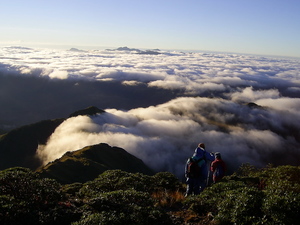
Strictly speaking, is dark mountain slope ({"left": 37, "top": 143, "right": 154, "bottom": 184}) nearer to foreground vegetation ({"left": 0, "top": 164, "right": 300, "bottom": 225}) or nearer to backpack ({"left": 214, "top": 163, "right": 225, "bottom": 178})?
backpack ({"left": 214, "top": 163, "right": 225, "bottom": 178})

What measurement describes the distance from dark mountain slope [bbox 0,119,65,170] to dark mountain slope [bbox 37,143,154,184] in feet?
174

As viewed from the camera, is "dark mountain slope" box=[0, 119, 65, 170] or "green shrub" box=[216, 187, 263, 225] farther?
"dark mountain slope" box=[0, 119, 65, 170]

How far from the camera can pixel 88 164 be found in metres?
85.0

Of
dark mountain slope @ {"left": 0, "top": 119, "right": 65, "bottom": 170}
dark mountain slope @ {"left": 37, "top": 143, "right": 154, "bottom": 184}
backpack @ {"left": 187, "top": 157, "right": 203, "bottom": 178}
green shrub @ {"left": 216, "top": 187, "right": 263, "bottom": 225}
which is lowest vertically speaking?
dark mountain slope @ {"left": 0, "top": 119, "right": 65, "bottom": 170}

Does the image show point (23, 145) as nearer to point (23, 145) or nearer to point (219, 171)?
point (23, 145)

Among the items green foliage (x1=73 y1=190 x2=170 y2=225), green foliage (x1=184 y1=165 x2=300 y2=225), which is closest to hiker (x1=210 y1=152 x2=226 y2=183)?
green foliage (x1=184 y1=165 x2=300 y2=225)

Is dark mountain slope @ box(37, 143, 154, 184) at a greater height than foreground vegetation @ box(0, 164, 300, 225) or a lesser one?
lesser

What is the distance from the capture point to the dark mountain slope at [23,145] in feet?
474

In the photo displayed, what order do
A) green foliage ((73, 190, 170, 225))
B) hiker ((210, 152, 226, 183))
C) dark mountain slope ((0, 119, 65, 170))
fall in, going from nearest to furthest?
1. green foliage ((73, 190, 170, 225))
2. hiker ((210, 152, 226, 183))
3. dark mountain slope ((0, 119, 65, 170))

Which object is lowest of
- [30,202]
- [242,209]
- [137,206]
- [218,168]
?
[218,168]

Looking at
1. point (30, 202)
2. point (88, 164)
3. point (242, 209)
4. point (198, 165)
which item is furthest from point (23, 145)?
point (242, 209)

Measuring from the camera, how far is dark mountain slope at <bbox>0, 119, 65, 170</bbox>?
474ft

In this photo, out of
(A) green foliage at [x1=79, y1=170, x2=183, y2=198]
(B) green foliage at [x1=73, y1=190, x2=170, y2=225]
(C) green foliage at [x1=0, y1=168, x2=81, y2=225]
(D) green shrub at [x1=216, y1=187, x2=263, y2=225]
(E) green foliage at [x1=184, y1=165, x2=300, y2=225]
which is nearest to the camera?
(E) green foliage at [x1=184, y1=165, x2=300, y2=225]

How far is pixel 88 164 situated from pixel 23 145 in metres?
91.8
